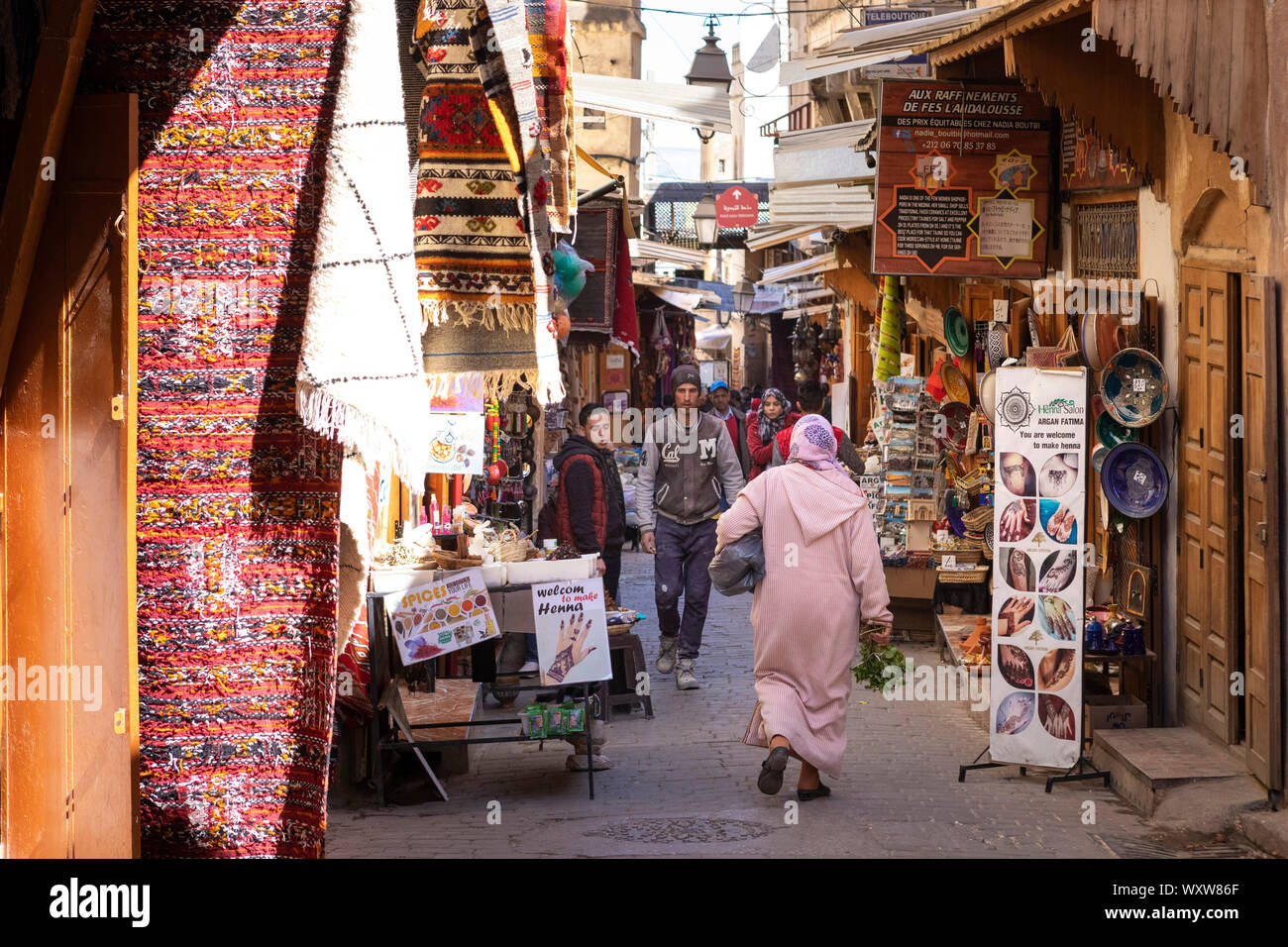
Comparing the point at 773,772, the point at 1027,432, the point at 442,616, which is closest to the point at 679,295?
the point at 1027,432

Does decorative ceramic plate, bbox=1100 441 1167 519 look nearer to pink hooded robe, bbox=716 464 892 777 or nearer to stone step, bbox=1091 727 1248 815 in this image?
stone step, bbox=1091 727 1248 815

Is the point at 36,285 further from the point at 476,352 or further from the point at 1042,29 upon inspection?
the point at 1042,29

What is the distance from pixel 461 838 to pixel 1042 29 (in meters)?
5.32

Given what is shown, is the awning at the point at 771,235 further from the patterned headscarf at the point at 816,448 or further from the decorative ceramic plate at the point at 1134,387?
the patterned headscarf at the point at 816,448

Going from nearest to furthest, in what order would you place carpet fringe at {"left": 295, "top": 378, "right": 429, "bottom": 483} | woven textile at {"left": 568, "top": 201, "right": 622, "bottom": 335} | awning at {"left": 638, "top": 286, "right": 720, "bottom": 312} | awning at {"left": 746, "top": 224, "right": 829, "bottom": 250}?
carpet fringe at {"left": 295, "top": 378, "right": 429, "bottom": 483} < woven textile at {"left": 568, "top": 201, "right": 622, "bottom": 335} < awning at {"left": 746, "top": 224, "right": 829, "bottom": 250} < awning at {"left": 638, "top": 286, "right": 720, "bottom": 312}

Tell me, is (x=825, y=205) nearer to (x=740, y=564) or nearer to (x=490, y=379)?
(x=740, y=564)

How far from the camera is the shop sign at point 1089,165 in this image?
8.80m

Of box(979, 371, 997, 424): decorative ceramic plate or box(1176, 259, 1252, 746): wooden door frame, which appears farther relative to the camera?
box(979, 371, 997, 424): decorative ceramic plate

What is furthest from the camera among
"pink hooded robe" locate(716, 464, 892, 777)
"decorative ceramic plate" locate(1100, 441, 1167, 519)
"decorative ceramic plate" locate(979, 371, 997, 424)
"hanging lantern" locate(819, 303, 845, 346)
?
"hanging lantern" locate(819, 303, 845, 346)

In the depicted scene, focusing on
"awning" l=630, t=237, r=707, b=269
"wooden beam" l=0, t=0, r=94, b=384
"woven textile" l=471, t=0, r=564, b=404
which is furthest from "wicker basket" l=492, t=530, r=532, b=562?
"awning" l=630, t=237, r=707, b=269

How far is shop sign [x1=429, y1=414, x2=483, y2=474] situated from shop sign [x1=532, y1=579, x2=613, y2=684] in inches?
80.1

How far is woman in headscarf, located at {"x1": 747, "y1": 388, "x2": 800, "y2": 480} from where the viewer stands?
15.8 metres

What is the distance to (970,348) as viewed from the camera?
1267cm
